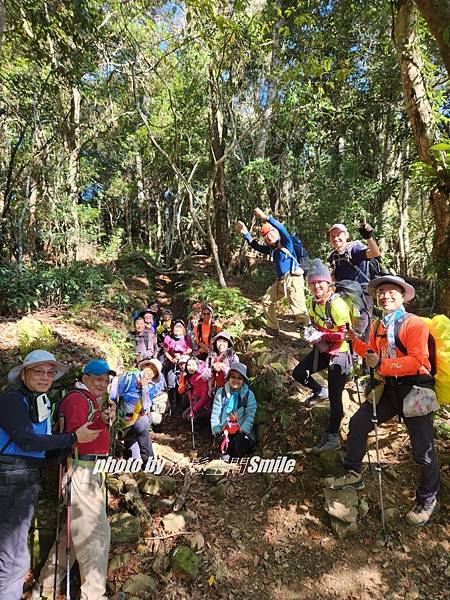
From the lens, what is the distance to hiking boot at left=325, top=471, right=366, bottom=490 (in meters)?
4.21

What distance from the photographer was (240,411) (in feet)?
18.7

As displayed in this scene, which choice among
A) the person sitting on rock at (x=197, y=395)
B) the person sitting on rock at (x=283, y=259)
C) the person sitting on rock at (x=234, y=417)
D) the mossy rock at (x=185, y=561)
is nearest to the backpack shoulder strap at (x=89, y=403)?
the mossy rock at (x=185, y=561)

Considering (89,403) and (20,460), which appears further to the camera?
(89,403)

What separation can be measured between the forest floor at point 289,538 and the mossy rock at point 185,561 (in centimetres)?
7

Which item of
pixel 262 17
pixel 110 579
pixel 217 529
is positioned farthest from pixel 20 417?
pixel 262 17

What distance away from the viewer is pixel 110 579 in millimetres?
3799

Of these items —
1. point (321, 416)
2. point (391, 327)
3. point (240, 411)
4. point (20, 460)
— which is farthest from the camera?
point (240, 411)

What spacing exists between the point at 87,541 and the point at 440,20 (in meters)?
5.31

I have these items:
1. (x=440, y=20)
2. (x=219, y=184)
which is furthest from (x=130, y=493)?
(x=219, y=184)

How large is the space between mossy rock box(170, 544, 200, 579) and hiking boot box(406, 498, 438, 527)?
2361 mm

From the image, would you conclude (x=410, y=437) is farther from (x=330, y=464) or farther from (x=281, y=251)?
(x=281, y=251)

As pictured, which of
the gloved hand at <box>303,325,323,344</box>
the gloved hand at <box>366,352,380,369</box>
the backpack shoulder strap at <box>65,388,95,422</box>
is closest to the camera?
the backpack shoulder strap at <box>65,388,95,422</box>

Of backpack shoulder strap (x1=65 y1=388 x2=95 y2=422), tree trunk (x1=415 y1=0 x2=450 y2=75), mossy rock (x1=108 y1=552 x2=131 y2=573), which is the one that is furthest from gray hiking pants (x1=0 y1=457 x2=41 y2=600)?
tree trunk (x1=415 y1=0 x2=450 y2=75)

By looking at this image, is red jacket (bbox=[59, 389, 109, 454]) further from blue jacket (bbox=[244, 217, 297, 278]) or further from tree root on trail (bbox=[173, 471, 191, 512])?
blue jacket (bbox=[244, 217, 297, 278])
